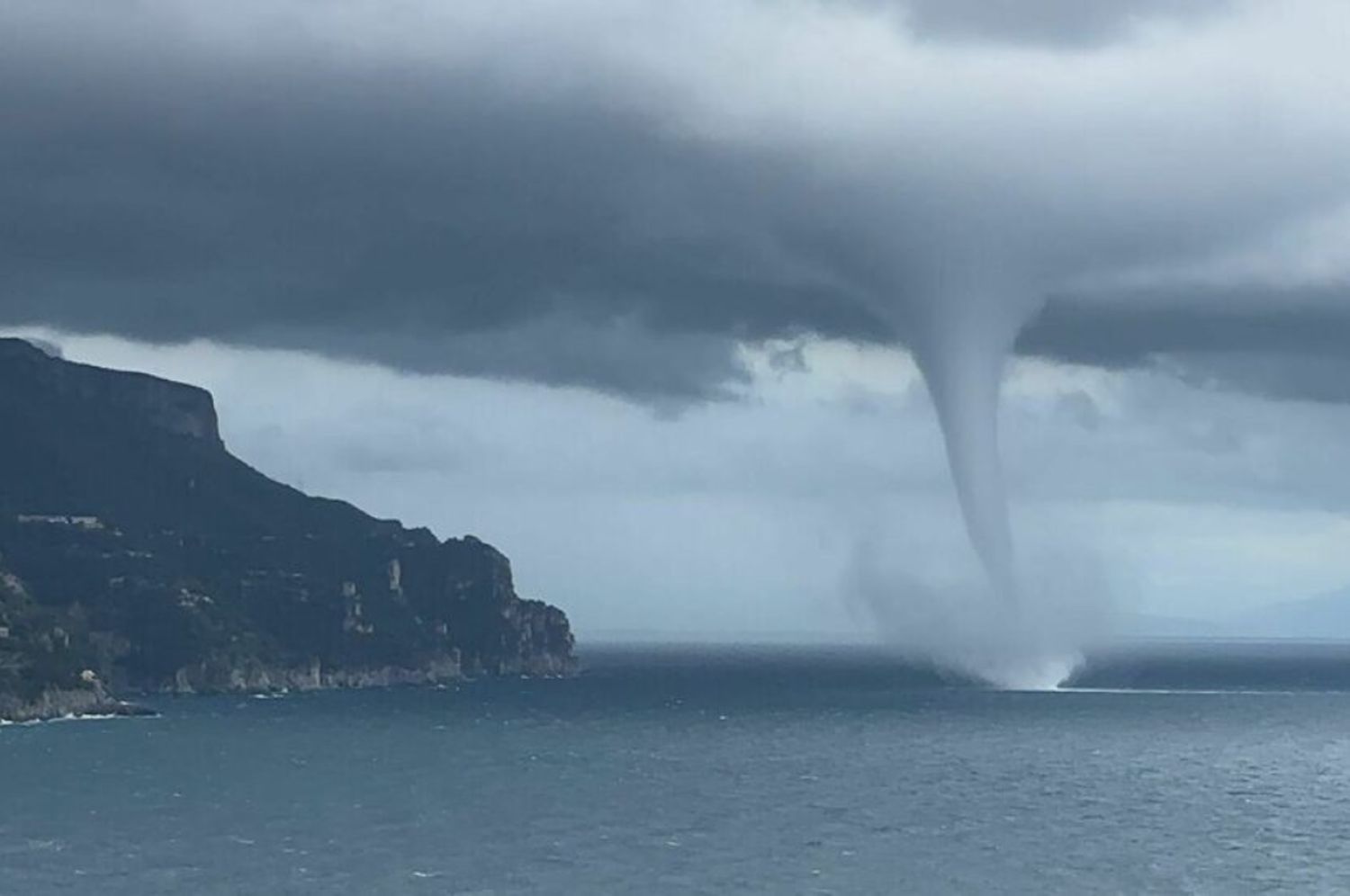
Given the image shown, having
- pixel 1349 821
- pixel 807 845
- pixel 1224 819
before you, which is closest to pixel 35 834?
pixel 807 845

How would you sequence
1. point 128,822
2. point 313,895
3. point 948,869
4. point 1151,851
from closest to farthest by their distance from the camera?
point 313,895, point 948,869, point 1151,851, point 128,822

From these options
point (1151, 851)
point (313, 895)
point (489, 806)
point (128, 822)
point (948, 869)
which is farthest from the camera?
point (489, 806)

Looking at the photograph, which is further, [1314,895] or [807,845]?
[807,845]

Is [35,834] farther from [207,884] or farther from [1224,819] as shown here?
[1224,819]

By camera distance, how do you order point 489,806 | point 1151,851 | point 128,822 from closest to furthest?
1. point 1151,851
2. point 128,822
3. point 489,806

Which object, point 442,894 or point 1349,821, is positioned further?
point 1349,821

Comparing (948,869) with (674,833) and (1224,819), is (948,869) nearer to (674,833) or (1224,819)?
(674,833)

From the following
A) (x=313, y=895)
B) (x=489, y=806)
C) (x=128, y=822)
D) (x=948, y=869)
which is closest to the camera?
(x=313, y=895)

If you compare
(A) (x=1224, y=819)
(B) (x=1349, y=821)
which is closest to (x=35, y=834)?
(A) (x=1224, y=819)
